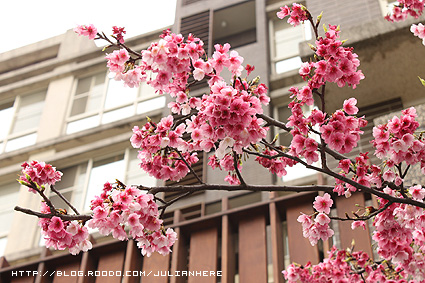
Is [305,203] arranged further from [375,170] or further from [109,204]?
[109,204]

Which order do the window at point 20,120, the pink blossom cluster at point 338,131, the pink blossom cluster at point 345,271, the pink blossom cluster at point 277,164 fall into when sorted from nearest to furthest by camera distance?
the pink blossom cluster at point 338,131, the pink blossom cluster at point 277,164, the pink blossom cluster at point 345,271, the window at point 20,120

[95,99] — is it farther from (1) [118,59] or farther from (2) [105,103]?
(1) [118,59]

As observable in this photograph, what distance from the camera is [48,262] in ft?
23.1

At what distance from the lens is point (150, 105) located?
14.6 meters

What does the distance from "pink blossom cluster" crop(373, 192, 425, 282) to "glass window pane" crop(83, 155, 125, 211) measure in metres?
9.61

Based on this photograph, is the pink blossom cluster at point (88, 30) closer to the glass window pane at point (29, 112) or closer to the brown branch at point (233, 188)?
the brown branch at point (233, 188)

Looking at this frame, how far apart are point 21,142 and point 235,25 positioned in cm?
726

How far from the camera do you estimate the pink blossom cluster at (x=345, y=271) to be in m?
4.80

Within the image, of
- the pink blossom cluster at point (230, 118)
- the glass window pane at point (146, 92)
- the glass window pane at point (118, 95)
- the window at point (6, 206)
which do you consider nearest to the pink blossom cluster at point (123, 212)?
the pink blossom cluster at point (230, 118)

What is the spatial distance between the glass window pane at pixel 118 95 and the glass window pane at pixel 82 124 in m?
0.53

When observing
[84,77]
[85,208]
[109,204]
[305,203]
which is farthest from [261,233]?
[84,77]

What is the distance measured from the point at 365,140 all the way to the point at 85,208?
23.4 ft

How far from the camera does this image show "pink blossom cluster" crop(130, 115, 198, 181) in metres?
4.13

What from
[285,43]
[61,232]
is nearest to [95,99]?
[285,43]
